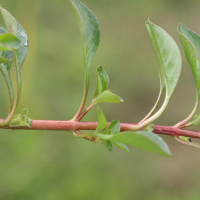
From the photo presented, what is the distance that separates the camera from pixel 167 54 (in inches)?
30.4

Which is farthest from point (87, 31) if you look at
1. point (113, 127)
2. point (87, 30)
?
point (113, 127)

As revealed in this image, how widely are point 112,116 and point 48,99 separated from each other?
76cm

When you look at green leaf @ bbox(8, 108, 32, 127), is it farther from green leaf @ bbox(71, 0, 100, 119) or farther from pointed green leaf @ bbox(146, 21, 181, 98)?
pointed green leaf @ bbox(146, 21, 181, 98)

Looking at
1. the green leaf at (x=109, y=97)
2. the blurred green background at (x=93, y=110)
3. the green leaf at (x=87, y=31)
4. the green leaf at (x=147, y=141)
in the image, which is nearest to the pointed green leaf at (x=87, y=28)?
the green leaf at (x=87, y=31)

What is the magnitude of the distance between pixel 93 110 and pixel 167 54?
1.86m

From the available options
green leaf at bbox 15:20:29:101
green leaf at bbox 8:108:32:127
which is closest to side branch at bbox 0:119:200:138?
green leaf at bbox 8:108:32:127

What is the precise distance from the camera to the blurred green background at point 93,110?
85.4 inches

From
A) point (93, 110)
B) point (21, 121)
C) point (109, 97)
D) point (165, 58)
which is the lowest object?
point (93, 110)

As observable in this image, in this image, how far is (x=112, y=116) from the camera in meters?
2.95

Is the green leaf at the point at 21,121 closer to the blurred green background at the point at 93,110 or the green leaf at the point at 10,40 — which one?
the green leaf at the point at 10,40

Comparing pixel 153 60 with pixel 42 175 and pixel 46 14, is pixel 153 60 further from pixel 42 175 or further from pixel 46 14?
pixel 42 175

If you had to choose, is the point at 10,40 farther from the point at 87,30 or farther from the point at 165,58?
the point at 165,58

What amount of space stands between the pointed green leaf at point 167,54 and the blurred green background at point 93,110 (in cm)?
163

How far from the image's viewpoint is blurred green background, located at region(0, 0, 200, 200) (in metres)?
2.17
